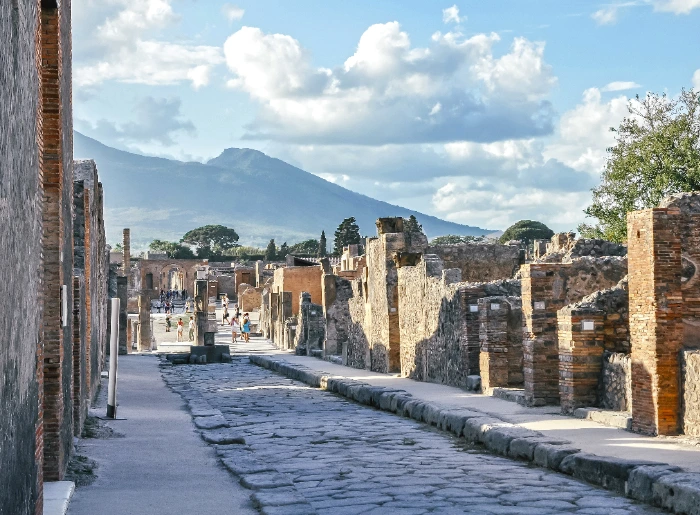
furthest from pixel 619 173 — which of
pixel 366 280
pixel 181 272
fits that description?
pixel 181 272

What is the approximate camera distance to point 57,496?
7.35 m

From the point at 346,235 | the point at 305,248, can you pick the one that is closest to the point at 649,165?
the point at 346,235

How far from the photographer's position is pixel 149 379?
23.0 metres

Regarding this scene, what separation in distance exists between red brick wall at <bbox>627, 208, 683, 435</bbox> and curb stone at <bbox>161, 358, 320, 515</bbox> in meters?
Answer: 3.95

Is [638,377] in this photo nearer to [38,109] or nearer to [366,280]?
[38,109]

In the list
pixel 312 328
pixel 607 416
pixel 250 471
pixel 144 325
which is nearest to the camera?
pixel 250 471

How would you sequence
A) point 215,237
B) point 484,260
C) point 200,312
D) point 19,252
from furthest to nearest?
point 215,237, point 200,312, point 484,260, point 19,252

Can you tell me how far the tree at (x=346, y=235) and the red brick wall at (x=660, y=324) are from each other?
81709 mm

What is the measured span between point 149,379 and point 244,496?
15.0m

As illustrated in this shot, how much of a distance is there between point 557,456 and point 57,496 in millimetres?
4567

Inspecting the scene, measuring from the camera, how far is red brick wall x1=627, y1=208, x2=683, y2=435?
10.9 meters

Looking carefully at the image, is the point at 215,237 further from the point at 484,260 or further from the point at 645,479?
the point at 645,479

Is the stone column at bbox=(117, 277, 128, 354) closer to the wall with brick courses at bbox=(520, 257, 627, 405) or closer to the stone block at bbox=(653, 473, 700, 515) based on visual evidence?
the wall with brick courses at bbox=(520, 257, 627, 405)

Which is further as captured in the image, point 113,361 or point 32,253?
point 113,361
